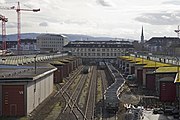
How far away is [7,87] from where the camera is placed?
68.5 ft

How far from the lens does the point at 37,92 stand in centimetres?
2511

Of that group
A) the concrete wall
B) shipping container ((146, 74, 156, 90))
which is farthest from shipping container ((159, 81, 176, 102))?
the concrete wall

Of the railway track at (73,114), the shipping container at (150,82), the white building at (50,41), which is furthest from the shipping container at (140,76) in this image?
the white building at (50,41)

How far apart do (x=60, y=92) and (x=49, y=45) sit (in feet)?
346

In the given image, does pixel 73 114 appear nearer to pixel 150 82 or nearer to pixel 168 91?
pixel 168 91

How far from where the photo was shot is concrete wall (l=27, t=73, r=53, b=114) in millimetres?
22050

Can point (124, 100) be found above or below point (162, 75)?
below

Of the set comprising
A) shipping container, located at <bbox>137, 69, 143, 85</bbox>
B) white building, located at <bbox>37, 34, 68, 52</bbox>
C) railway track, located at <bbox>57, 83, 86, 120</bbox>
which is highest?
white building, located at <bbox>37, 34, 68, 52</bbox>

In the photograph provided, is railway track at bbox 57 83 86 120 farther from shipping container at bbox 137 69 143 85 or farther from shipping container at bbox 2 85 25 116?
shipping container at bbox 137 69 143 85

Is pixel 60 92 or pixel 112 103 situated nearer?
pixel 112 103

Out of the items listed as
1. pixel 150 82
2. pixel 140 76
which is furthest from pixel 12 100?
pixel 140 76

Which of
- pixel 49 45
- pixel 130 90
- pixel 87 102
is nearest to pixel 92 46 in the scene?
pixel 49 45

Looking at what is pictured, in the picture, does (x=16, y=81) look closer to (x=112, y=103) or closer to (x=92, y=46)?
(x=112, y=103)

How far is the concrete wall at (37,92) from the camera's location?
22.0 metres
